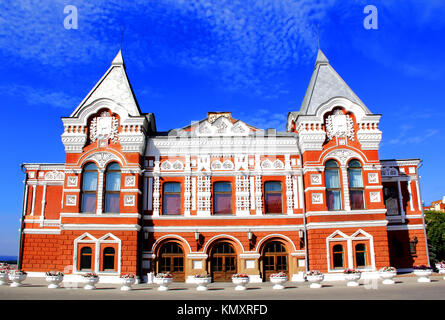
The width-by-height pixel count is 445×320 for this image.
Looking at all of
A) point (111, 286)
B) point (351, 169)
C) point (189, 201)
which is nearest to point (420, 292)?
point (351, 169)

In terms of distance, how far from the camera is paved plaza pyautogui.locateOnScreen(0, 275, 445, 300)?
13.9 m

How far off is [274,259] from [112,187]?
9.43m

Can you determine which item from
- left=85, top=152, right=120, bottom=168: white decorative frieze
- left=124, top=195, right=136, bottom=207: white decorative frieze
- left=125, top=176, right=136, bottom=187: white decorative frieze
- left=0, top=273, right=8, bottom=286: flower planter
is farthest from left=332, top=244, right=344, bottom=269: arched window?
left=0, top=273, right=8, bottom=286: flower planter

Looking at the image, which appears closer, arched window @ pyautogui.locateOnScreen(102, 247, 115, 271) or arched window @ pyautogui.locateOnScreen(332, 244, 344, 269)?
arched window @ pyautogui.locateOnScreen(102, 247, 115, 271)

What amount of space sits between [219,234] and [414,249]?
1115 cm

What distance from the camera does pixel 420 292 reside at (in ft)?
47.5

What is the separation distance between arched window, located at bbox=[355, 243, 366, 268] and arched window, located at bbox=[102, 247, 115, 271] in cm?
1248

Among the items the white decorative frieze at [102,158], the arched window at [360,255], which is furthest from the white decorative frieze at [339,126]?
the white decorative frieze at [102,158]

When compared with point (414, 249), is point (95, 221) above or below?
above

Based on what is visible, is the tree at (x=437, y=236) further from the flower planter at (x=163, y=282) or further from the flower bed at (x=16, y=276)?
the flower bed at (x=16, y=276)

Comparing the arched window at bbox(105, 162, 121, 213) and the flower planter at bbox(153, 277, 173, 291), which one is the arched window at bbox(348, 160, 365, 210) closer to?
the flower planter at bbox(153, 277, 173, 291)

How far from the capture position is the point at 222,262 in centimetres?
2098

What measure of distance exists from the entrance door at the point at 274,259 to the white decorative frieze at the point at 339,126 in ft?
21.5
